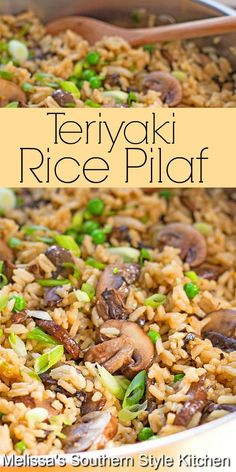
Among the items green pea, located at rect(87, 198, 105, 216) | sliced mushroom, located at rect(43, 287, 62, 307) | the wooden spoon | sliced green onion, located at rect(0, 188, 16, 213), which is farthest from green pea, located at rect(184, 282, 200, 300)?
the wooden spoon

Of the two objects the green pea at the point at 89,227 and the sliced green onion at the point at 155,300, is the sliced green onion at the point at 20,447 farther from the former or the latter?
the green pea at the point at 89,227

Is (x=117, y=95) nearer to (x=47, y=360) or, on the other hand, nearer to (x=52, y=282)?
(x=52, y=282)

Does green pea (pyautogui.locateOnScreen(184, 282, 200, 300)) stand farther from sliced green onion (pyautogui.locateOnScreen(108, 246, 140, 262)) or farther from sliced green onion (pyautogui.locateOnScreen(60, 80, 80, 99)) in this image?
sliced green onion (pyautogui.locateOnScreen(60, 80, 80, 99))

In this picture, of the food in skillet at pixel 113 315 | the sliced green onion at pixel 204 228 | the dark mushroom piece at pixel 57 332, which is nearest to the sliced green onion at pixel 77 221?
the food in skillet at pixel 113 315

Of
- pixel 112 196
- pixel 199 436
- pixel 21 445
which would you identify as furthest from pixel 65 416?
pixel 112 196

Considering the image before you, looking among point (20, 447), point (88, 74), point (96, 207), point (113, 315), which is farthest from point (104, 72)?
point (20, 447)

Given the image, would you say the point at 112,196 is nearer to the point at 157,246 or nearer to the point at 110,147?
the point at 157,246
